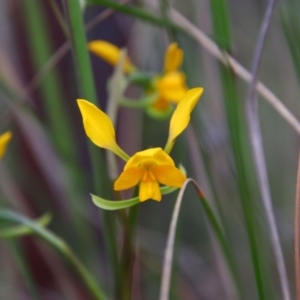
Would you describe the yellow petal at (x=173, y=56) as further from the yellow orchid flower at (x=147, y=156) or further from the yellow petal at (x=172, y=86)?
the yellow orchid flower at (x=147, y=156)

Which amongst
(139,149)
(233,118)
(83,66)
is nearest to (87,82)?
(83,66)

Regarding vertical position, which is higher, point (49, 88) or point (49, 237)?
point (49, 88)

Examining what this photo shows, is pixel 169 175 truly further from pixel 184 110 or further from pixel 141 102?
pixel 141 102

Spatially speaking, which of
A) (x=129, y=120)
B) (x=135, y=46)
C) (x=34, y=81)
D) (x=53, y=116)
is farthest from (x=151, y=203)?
(x=34, y=81)

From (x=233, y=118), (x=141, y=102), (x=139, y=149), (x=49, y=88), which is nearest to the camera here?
(x=233, y=118)

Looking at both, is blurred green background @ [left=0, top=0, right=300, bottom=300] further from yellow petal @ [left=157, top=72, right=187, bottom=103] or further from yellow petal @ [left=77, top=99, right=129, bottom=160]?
yellow petal @ [left=77, top=99, right=129, bottom=160]

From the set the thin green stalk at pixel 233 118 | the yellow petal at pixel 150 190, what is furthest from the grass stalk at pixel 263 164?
the yellow petal at pixel 150 190

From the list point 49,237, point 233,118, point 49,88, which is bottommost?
point 49,237
